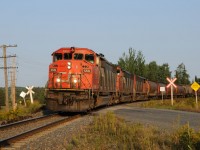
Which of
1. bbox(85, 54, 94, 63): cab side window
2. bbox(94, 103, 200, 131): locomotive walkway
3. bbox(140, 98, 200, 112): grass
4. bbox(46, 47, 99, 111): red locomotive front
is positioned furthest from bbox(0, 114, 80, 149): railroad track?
bbox(140, 98, 200, 112): grass

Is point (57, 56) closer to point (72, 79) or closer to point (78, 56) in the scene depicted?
point (78, 56)

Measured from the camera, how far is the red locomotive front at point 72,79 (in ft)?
64.4

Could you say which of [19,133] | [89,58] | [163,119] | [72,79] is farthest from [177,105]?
[19,133]

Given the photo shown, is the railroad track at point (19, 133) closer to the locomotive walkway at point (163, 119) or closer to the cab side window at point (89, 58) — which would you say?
the locomotive walkway at point (163, 119)

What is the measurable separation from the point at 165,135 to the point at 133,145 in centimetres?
195

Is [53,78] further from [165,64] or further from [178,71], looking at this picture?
[178,71]

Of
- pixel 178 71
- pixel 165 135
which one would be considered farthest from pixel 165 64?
pixel 165 135

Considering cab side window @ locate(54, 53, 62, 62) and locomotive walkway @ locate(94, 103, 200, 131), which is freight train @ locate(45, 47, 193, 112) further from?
locomotive walkway @ locate(94, 103, 200, 131)

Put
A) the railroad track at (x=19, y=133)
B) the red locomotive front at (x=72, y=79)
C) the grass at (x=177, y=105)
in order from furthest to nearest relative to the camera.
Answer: the grass at (x=177, y=105) → the red locomotive front at (x=72, y=79) → the railroad track at (x=19, y=133)

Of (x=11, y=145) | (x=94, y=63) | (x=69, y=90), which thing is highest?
(x=94, y=63)

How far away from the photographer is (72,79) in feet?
65.9

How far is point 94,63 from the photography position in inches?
827

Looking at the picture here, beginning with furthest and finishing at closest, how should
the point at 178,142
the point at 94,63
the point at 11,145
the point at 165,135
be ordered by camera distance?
the point at 94,63 → the point at 165,135 → the point at 11,145 → the point at 178,142

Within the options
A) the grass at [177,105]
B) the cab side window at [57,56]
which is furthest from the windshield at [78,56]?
the grass at [177,105]
